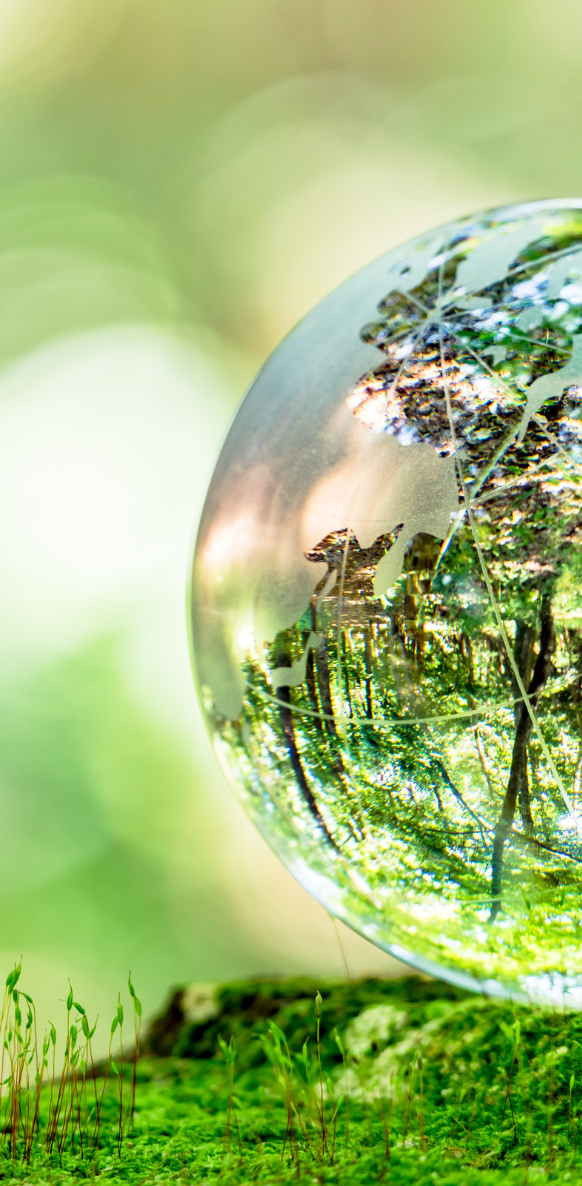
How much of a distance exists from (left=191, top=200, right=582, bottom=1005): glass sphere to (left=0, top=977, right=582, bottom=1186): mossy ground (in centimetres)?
20

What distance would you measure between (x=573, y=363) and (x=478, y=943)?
778 mm

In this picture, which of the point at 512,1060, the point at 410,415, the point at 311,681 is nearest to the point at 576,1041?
the point at 512,1060

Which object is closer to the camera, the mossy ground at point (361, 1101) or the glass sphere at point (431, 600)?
the glass sphere at point (431, 600)

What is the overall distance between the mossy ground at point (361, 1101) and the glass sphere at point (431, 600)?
0.65 ft

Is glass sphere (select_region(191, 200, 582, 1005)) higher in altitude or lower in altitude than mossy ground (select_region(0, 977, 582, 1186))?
higher

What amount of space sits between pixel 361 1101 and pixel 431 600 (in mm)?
921

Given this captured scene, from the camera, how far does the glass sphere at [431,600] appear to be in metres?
1.12

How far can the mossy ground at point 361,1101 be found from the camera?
1247mm

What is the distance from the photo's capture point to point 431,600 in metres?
1.13

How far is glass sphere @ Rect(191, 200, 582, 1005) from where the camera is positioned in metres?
1.12

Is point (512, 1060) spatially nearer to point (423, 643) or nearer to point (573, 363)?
point (423, 643)

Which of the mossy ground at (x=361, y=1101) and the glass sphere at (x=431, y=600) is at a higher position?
the glass sphere at (x=431, y=600)

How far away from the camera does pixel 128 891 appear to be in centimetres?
471

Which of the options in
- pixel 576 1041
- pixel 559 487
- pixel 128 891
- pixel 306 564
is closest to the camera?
pixel 559 487
